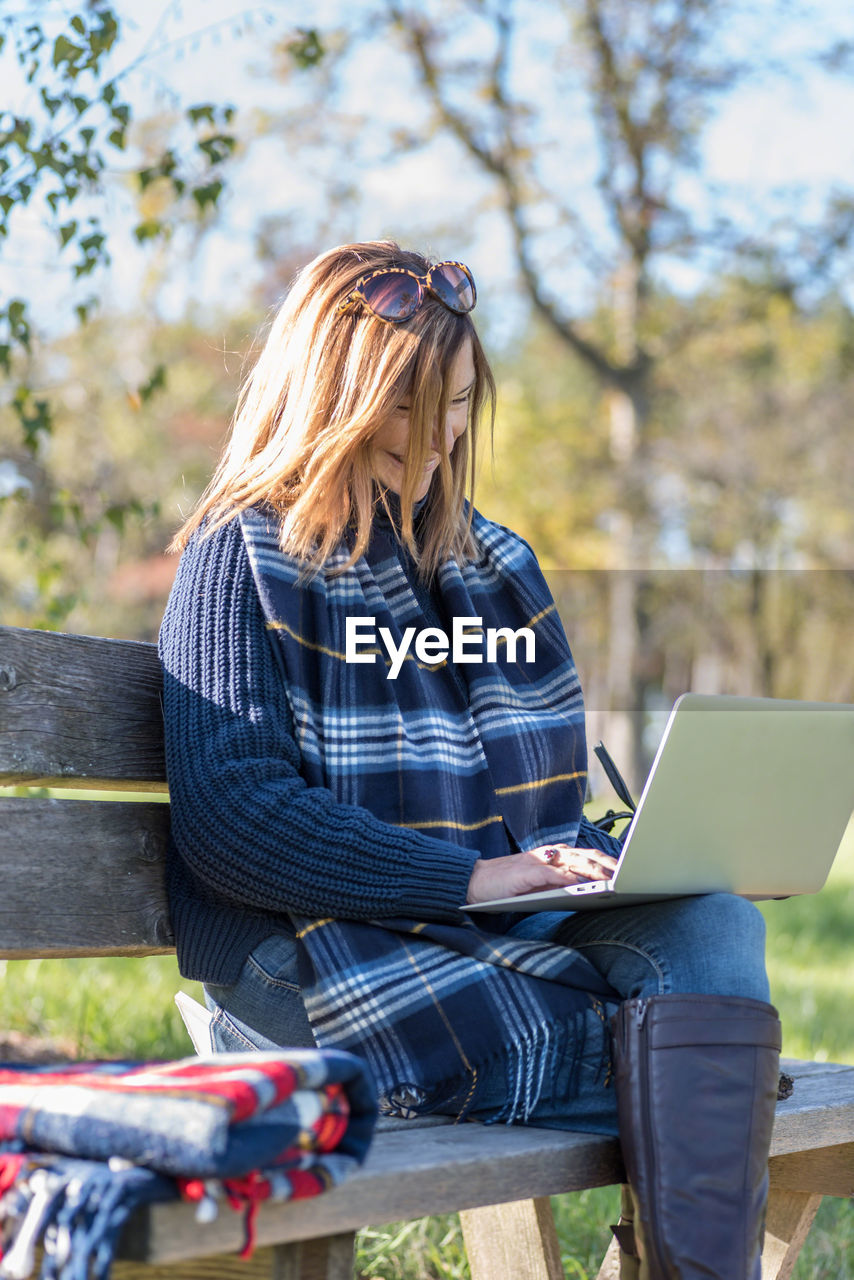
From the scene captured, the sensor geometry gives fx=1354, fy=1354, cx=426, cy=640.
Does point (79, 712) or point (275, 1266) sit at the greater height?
point (79, 712)

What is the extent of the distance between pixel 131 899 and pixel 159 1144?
86cm

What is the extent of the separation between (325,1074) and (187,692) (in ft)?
2.25

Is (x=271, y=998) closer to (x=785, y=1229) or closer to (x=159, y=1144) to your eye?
(x=159, y=1144)

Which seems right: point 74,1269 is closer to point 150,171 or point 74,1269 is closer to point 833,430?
point 150,171

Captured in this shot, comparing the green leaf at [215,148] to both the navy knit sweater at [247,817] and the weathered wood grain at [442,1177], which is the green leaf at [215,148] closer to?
the navy knit sweater at [247,817]

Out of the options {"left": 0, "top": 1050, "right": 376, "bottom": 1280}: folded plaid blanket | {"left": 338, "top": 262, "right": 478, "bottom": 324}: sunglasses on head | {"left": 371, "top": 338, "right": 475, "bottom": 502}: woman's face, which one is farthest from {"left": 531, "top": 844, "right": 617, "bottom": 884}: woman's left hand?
{"left": 338, "top": 262, "right": 478, "bottom": 324}: sunglasses on head

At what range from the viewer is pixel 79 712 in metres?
1.87

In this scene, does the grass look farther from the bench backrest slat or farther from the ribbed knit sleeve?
the ribbed knit sleeve

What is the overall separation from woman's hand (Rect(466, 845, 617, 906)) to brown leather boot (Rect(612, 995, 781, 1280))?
7.8 inches

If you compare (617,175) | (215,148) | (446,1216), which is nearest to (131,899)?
(446,1216)

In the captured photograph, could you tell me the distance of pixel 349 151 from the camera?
15477 millimetres

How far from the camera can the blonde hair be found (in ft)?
6.30

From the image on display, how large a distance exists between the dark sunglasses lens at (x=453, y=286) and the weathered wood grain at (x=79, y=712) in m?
0.69

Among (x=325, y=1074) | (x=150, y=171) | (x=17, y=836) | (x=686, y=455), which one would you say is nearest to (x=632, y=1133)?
(x=325, y=1074)
